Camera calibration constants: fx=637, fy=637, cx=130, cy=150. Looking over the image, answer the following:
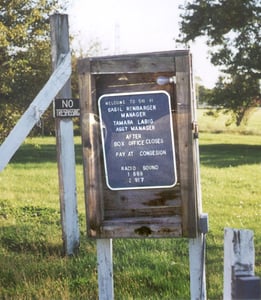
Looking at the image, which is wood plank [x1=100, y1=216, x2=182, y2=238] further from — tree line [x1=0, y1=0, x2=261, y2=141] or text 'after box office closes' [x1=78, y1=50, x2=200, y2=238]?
tree line [x1=0, y1=0, x2=261, y2=141]

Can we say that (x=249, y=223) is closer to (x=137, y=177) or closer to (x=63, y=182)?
(x=63, y=182)

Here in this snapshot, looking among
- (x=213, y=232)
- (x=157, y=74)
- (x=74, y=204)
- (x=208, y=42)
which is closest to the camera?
(x=157, y=74)

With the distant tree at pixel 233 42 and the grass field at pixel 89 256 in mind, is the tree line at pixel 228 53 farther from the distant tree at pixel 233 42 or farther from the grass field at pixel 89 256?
the grass field at pixel 89 256

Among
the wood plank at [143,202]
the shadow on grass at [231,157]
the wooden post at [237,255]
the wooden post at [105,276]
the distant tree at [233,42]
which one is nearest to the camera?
the wooden post at [237,255]

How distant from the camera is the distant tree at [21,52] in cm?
1777

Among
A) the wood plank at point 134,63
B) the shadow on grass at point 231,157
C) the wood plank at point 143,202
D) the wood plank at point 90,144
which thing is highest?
the wood plank at point 134,63

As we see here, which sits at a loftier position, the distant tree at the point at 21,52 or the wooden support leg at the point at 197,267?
the distant tree at the point at 21,52

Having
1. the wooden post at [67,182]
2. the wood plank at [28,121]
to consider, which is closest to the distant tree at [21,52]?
the wooden post at [67,182]

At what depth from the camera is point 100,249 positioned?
4.91 meters

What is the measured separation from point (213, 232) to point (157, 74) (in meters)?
4.57

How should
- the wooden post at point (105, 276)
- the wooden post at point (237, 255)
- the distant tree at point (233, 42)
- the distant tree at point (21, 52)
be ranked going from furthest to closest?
the distant tree at point (233, 42)
the distant tree at point (21, 52)
the wooden post at point (105, 276)
the wooden post at point (237, 255)

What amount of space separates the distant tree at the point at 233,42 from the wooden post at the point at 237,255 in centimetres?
2731

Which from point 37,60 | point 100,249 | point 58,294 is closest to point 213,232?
point 58,294

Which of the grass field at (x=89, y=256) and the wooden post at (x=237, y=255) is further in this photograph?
the grass field at (x=89, y=256)
